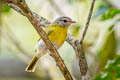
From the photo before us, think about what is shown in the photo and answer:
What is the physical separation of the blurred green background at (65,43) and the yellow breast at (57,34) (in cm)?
21

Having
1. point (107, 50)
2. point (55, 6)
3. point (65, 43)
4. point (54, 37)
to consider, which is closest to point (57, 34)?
point (54, 37)

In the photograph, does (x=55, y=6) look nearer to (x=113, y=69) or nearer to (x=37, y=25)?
(x=113, y=69)

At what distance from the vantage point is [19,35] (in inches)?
160

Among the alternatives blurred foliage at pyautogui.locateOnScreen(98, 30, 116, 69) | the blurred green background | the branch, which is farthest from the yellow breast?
the branch

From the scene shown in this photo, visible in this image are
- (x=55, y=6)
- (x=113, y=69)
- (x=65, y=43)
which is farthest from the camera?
(x=65, y=43)

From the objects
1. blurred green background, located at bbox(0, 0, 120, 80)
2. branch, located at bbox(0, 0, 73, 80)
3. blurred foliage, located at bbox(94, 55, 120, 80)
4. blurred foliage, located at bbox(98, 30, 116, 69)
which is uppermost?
branch, located at bbox(0, 0, 73, 80)

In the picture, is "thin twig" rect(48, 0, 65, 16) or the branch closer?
the branch

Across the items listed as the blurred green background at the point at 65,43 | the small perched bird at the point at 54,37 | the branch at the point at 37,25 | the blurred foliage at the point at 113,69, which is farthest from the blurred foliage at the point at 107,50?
the branch at the point at 37,25

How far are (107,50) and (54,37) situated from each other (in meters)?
0.47

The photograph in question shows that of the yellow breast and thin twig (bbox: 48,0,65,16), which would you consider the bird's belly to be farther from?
thin twig (bbox: 48,0,65,16)

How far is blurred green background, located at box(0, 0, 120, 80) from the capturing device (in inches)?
97.4

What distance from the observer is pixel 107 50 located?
245cm

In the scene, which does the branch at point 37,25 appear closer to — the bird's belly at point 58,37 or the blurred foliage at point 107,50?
the bird's belly at point 58,37

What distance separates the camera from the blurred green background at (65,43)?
8.12 ft
